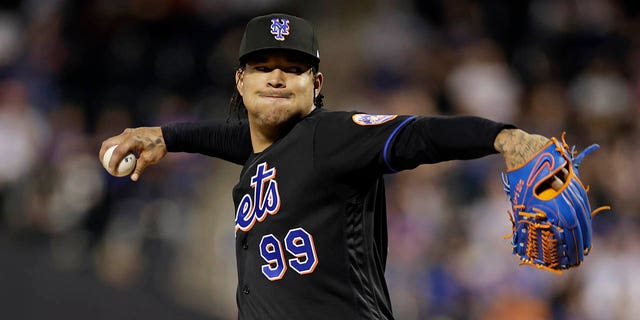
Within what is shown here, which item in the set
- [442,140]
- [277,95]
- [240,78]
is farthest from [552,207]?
[240,78]

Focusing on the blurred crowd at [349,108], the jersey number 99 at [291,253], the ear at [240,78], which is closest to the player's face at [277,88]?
the ear at [240,78]

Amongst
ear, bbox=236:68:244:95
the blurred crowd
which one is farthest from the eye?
the blurred crowd

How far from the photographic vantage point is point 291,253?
269cm

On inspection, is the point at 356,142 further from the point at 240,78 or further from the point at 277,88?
the point at 240,78

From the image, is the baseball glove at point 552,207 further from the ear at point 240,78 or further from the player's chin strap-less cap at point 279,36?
the ear at point 240,78

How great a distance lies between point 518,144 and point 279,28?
0.93 m

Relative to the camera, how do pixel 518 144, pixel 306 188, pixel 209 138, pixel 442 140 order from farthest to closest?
pixel 209 138 < pixel 306 188 < pixel 442 140 < pixel 518 144

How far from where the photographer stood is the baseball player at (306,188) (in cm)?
253

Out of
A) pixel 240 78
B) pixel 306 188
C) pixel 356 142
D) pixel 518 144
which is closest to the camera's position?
pixel 518 144

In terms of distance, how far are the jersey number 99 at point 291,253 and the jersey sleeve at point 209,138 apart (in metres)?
0.59

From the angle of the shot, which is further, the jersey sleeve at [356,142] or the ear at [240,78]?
the ear at [240,78]

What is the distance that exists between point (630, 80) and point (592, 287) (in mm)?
2235

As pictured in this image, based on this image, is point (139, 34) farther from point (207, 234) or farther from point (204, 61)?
point (207, 234)

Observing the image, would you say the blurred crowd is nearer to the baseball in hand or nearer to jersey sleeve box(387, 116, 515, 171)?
the baseball in hand
